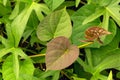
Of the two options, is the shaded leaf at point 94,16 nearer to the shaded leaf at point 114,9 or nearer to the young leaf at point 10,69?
the shaded leaf at point 114,9

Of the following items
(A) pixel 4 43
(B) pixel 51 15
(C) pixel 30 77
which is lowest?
(C) pixel 30 77

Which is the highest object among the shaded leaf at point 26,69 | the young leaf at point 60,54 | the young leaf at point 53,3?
the young leaf at point 53,3

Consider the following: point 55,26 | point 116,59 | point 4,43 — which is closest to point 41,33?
point 55,26

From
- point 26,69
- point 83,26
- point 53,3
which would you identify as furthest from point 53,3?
point 26,69

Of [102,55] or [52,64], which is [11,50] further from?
[102,55]

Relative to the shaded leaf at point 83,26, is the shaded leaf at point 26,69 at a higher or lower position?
lower

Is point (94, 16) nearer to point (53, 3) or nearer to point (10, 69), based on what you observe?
point (53, 3)

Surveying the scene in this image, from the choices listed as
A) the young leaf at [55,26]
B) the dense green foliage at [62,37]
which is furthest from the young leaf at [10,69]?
the young leaf at [55,26]
